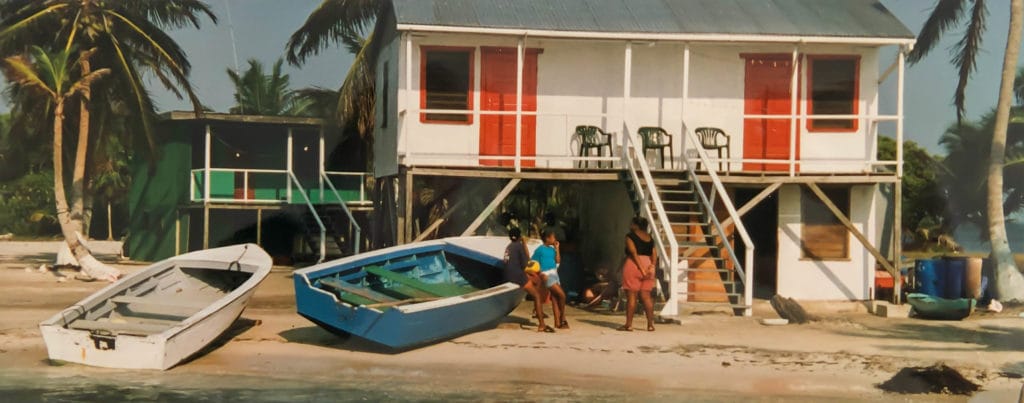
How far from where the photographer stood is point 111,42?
23500 mm

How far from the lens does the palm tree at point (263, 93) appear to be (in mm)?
30266

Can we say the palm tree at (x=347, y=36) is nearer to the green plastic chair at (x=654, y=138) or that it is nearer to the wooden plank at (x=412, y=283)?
the green plastic chair at (x=654, y=138)

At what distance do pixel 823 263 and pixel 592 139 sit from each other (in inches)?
164

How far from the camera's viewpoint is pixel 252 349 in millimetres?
13875

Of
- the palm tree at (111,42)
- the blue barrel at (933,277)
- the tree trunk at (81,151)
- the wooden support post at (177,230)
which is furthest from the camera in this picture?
the wooden support post at (177,230)

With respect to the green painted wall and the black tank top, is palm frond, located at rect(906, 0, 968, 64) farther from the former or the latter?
the green painted wall

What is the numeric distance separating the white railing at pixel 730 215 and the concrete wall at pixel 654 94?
69cm

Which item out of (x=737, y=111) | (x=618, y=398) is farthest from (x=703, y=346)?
(x=737, y=111)

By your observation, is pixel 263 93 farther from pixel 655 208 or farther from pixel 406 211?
pixel 655 208

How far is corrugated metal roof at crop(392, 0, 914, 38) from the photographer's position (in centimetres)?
1791

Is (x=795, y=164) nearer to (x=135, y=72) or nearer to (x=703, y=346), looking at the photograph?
(x=703, y=346)

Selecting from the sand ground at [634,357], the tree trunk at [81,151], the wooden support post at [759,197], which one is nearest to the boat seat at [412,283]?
the sand ground at [634,357]

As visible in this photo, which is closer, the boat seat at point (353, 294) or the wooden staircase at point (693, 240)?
the boat seat at point (353, 294)

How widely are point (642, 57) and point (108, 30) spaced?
434 inches
